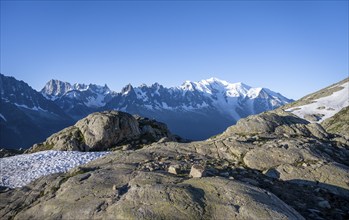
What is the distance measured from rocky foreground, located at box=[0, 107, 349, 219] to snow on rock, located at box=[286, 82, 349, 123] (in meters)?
114

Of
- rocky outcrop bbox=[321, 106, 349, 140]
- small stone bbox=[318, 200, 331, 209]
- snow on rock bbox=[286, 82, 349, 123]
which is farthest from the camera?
snow on rock bbox=[286, 82, 349, 123]

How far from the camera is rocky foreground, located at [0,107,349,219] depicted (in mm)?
13711

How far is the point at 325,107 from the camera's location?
148 metres

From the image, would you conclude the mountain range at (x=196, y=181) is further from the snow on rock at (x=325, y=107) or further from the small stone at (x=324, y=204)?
the snow on rock at (x=325, y=107)

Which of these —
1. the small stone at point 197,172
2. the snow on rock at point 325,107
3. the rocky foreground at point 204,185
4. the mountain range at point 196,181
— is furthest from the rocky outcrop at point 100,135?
the snow on rock at point 325,107

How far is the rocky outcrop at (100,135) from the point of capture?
46469 mm

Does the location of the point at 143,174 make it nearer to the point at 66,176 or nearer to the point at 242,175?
the point at 66,176

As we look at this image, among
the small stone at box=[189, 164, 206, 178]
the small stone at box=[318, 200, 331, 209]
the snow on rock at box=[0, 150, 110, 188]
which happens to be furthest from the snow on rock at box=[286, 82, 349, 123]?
the small stone at box=[189, 164, 206, 178]

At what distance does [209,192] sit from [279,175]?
9437 millimetres

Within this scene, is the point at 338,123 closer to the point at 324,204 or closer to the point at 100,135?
the point at 100,135

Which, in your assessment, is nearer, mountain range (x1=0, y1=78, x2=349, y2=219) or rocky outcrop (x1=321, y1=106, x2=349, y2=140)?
mountain range (x1=0, y1=78, x2=349, y2=219)

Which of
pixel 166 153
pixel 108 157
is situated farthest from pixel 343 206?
pixel 108 157

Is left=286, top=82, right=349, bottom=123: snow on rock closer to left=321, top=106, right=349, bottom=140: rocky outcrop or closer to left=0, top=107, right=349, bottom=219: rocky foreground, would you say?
left=321, top=106, right=349, bottom=140: rocky outcrop

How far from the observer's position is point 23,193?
18797 millimetres
